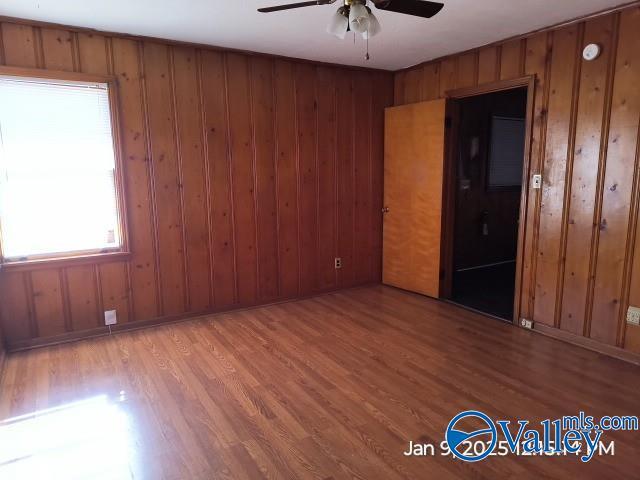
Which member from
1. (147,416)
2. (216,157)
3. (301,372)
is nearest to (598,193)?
(301,372)

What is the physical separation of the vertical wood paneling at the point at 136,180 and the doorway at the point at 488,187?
140 inches

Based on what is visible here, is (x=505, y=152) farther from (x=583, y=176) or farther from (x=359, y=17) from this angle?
(x=359, y=17)

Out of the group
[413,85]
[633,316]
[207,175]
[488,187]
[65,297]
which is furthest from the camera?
[488,187]

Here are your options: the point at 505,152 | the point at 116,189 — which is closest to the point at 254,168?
the point at 116,189

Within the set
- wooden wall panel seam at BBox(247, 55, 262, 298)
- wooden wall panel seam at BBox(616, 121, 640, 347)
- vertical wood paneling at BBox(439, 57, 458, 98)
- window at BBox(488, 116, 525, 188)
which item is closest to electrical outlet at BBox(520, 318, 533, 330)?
wooden wall panel seam at BBox(616, 121, 640, 347)

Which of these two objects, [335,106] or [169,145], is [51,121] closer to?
[169,145]

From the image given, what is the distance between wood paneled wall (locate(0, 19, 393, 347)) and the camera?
3.42 meters

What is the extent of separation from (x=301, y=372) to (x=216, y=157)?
216 centimetres

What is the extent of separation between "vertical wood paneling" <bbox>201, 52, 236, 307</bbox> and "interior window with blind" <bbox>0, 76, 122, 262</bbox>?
835 millimetres

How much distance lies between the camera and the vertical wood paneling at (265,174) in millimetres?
4090

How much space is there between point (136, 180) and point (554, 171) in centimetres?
351

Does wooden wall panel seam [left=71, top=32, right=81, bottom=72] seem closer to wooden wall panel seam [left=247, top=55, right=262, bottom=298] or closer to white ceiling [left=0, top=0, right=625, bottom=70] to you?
white ceiling [left=0, top=0, right=625, bottom=70]

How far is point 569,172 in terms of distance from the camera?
3.30 meters

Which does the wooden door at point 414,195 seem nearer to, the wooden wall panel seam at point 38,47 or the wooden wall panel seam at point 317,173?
the wooden wall panel seam at point 317,173
